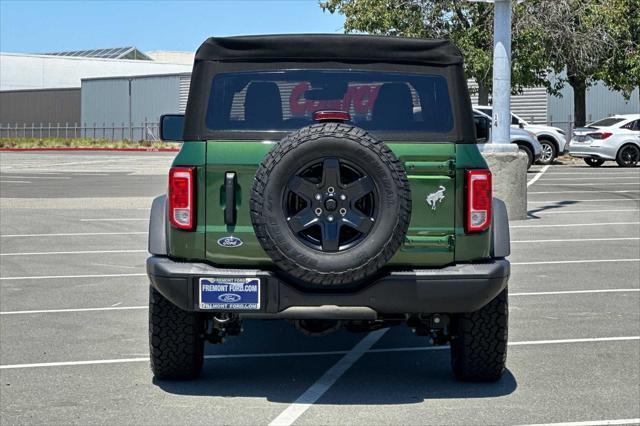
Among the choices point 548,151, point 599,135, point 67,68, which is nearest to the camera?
point 599,135

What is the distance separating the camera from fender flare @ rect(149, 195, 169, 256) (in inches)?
259

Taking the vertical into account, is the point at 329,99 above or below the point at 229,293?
above

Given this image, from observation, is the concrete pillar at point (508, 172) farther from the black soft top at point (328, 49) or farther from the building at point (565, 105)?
the building at point (565, 105)

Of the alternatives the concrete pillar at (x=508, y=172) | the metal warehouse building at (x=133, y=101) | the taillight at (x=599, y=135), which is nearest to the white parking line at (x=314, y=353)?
the concrete pillar at (x=508, y=172)

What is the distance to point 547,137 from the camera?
33.2 metres

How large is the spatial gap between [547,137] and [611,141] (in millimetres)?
1941

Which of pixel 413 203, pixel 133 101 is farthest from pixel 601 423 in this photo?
pixel 133 101

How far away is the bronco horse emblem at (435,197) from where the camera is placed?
6.26 m

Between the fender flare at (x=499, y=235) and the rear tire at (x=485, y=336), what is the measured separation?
0.25 m

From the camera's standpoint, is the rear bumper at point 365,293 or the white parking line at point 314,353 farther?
the white parking line at point 314,353

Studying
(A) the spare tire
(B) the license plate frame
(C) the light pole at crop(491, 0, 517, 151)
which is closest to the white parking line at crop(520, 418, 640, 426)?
(A) the spare tire

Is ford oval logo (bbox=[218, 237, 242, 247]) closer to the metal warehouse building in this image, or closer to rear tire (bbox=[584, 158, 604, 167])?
Answer: rear tire (bbox=[584, 158, 604, 167])

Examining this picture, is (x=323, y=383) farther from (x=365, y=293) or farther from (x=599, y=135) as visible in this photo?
(x=599, y=135)

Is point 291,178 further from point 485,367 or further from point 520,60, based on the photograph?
point 520,60
